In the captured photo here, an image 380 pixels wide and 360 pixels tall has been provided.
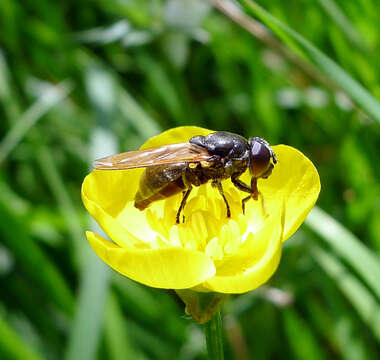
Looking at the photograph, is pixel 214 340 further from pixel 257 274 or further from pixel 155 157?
pixel 155 157

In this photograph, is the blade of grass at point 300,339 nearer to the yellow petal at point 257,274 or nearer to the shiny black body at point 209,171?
the shiny black body at point 209,171

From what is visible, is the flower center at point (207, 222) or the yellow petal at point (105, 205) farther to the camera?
the flower center at point (207, 222)

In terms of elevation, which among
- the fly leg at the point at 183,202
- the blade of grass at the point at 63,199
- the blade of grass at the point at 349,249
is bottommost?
the blade of grass at the point at 63,199

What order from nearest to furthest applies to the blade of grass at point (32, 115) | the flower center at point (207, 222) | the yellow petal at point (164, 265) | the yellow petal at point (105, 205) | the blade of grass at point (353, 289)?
the yellow petal at point (164, 265)
the yellow petal at point (105, 205)
the flower center at point (207, 222)
the blade of grass at point (353, 289)
the blade of grass at point (32, 115)

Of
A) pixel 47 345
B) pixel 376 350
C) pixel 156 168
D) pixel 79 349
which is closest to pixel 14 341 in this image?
pixel 79 349

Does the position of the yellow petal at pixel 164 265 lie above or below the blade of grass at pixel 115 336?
above

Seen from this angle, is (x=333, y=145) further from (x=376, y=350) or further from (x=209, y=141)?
(x=209, y=141)

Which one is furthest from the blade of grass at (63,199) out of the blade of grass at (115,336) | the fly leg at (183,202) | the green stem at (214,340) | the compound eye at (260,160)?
the green stem at (214,340)

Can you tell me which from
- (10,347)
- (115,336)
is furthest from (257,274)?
(115,336)
